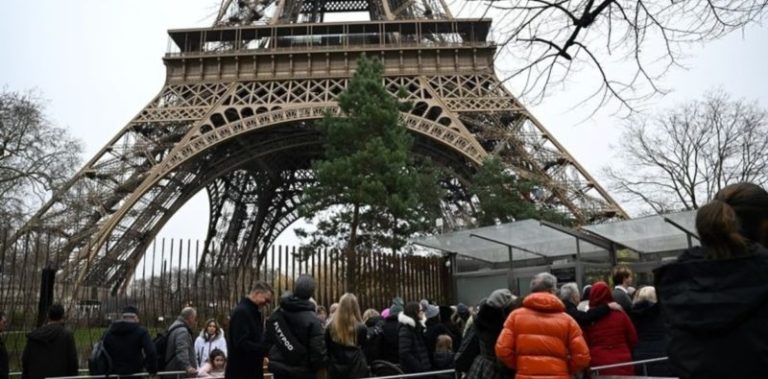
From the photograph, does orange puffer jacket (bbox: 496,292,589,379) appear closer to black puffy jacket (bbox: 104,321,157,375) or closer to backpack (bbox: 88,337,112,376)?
black puffy jacket (bbox: 104,321,157,375)

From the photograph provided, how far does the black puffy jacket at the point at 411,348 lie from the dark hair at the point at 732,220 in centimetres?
429

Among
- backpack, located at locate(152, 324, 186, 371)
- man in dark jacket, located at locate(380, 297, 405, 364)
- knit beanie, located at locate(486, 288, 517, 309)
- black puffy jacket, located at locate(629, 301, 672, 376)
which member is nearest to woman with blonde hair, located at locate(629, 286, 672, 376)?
black puffy jacket, located at locate(629, 301, 672, 376)

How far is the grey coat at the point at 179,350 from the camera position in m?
7.22

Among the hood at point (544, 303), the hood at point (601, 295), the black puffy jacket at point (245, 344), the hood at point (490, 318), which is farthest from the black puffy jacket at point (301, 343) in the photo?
the hood at point (601, 295)

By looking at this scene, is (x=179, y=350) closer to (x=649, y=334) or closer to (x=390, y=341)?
(x=390, y=341)

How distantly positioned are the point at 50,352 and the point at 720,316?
6538 mm

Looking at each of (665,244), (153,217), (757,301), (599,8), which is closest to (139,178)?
(153,217)

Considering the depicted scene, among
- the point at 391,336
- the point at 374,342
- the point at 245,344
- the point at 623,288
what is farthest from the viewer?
the point at 374,342

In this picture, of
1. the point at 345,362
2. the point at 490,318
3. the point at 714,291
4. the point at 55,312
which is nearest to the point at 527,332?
the point at 490,318

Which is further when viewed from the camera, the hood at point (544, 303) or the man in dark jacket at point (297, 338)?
the man in dark jacket at point (297, 338)

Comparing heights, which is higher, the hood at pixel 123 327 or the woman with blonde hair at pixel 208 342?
the hood at pixel 123 327

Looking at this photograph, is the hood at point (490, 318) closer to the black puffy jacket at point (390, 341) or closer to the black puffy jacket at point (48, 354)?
the black puffy jacket at point (390, 341)

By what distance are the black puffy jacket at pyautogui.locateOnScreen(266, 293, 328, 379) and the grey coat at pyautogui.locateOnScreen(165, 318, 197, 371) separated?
256 cm

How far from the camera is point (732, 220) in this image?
7.67 ft
